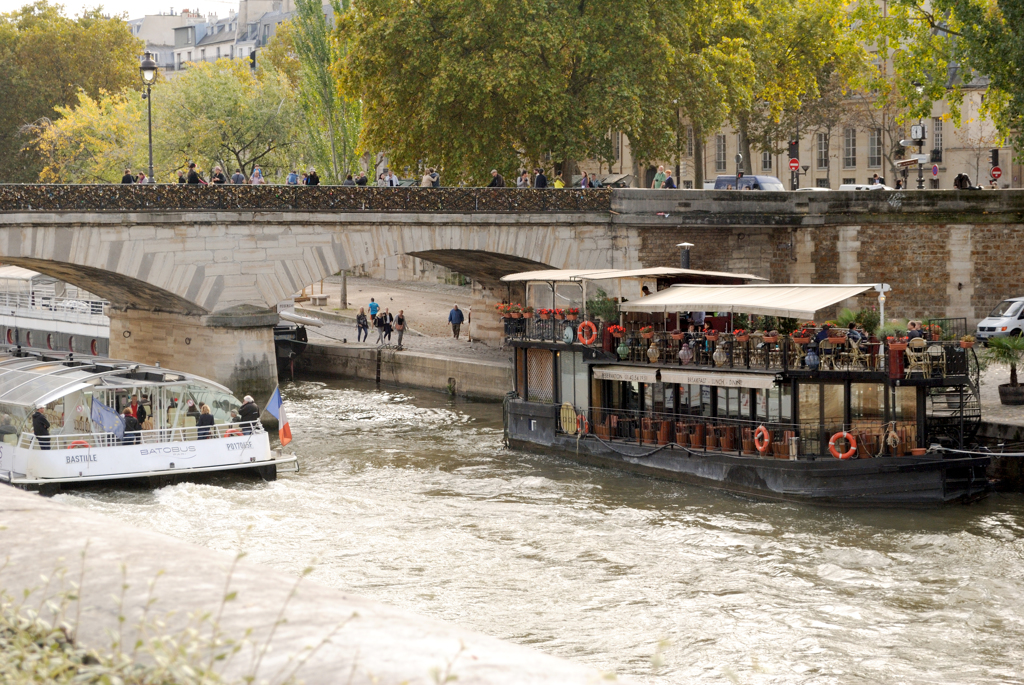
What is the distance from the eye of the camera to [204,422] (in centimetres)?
2177

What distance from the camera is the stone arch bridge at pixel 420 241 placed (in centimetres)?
2736

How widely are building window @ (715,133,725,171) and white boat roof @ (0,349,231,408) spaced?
128ft

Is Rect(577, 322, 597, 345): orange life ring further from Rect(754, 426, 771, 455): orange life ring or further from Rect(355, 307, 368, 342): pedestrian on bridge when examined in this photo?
Rect(355, 307, 368, 342): pedestrian on bridge

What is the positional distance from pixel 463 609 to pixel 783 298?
31.5 feet

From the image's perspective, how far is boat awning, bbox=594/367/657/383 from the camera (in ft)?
73.9

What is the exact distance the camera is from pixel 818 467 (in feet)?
64.4

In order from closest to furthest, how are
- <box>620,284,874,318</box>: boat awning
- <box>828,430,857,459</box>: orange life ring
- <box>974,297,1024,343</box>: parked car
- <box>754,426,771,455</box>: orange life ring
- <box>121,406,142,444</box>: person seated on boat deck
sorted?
<box>828,430,857,459</box>: orange life ring, <box>754,426,771,455</box>: orange life ring, <box>620,284,874,318</box>: boat awning, <box>121,406,142,444</box>: person seated on boat deck, <box>974,297,1024,343</box>: parked car

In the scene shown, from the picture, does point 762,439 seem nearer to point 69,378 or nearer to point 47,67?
point 69,378

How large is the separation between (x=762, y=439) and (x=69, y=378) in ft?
38.7

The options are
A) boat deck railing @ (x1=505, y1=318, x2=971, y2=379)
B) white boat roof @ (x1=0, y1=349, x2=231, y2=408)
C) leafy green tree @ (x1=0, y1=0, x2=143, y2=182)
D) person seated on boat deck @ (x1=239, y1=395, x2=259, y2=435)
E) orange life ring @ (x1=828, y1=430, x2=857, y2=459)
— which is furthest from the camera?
leafy green tree @ (x1=0, y1=0, x2=143, y2=182)

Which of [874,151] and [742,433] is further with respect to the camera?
[874,151]

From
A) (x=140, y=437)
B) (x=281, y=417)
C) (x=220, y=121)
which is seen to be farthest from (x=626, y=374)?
(x=220, y=121)

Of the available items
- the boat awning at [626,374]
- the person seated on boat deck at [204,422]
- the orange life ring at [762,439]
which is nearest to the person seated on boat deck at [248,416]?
the person seated on boat deck at [204,422]

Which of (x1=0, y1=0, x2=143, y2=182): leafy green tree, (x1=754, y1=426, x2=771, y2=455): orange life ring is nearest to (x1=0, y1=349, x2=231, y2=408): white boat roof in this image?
(x1=754, y1=426, x2=771, y2=455): orange life ring
